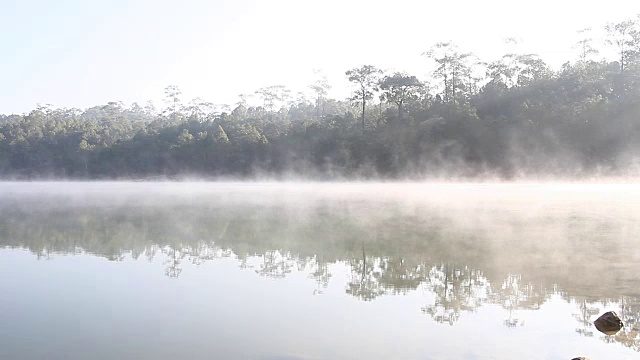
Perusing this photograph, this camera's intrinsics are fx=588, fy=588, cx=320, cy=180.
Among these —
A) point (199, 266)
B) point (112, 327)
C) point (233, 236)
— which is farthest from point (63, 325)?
point (233, 236)

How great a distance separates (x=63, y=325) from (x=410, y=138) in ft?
137

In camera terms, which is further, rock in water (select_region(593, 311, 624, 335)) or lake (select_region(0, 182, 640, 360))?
rock in water (select_region(593, 311, 624, 335))


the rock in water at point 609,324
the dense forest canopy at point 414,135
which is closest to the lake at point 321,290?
the rock in water at point 609,324

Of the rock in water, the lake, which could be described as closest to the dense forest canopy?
the lake

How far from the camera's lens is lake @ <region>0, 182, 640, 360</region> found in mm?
5070

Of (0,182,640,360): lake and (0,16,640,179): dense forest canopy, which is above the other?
(0,16,640,179): dense forest canopy

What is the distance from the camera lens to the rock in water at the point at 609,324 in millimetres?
5484

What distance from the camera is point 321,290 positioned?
24.2ft

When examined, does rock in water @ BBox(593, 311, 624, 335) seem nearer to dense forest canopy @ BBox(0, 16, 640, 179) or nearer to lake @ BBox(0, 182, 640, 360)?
lake @ BBox(0, 182, 640, 360)

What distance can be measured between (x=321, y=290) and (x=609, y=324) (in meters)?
3.28

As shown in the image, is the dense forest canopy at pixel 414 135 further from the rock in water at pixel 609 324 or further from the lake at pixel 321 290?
the rock in water at pixel 609 324

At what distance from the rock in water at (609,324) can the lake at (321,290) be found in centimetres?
7

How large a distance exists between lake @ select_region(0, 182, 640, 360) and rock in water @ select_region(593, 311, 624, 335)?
0.07 m

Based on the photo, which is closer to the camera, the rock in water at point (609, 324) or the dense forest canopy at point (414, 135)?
the rock in water at point (609, 324)
